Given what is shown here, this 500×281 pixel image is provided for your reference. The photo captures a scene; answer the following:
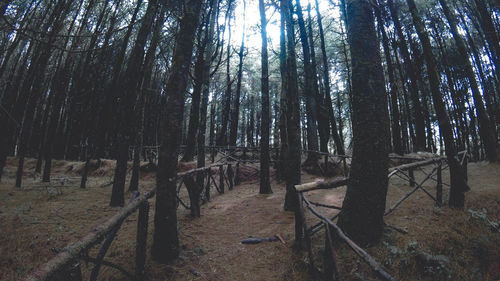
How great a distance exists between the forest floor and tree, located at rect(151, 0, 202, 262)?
0.28 metres

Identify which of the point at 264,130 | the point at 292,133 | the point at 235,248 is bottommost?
the point at 235,248

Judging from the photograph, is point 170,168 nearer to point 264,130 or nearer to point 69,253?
point 69,253

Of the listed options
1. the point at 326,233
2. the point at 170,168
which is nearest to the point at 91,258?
the point at 170,168

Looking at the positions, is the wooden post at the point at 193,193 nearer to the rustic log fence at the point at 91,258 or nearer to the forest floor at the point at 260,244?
the forest floor at the point at 260,244

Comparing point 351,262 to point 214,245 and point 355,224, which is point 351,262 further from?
point 214,245

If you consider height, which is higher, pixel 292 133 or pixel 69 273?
pixel 292 133

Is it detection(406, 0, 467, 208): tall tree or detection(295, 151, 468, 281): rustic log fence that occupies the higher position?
detection(406, 0, 467, 208): tall tree

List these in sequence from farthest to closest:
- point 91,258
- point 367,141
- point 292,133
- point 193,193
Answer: point 292,133 < point 193,193 < point 367,141 < point 91,258

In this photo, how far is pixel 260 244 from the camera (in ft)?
13.3

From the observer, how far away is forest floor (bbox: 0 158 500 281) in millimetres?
2854

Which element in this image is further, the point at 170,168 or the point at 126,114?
the point at 126,114

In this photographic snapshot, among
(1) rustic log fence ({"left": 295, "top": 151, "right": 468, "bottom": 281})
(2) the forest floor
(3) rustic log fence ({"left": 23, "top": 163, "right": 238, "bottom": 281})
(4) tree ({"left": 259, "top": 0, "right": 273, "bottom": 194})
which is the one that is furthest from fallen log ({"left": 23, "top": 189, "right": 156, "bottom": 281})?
(4) tree ({"left": 259, "top": 0, "right": 273, "bottom": 194})

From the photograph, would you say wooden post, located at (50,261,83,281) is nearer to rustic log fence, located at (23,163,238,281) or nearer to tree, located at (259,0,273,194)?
rustic log fence, located at (23,163,238,281)

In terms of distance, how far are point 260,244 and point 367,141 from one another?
2.68 meters
